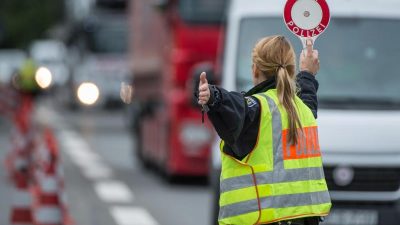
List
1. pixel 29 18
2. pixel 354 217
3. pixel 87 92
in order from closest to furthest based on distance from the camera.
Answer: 1. pixel 354 217
2. pixel 87 92
3. pixel 29 18

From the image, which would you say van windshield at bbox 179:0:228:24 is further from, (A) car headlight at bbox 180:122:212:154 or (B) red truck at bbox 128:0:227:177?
(A) car headlight at bbox 180:122:212:154

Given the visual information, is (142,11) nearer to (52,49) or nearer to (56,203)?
(56,203)

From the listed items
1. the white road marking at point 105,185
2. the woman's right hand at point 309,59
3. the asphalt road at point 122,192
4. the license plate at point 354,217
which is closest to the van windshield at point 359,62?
the license plate at point 354,217

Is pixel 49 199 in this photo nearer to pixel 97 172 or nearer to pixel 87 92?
pixel 97 172

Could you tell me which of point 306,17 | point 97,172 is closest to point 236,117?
point 306,17

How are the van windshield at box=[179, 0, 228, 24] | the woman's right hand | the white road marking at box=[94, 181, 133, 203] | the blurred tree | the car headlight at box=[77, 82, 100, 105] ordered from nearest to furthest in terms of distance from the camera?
1. the woman's right hand
2. the white road marking at box=[94, 181, 133, 203]
3. the van windshield at box=[179, 0, 228, 24]
4. the car headlight at box=[77, 82, 100, 105]
5. the blurred tree

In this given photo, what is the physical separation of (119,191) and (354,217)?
23.5 feet

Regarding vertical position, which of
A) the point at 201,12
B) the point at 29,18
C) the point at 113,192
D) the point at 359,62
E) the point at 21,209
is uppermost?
the point at 29,18

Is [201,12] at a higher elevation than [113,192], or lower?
higher

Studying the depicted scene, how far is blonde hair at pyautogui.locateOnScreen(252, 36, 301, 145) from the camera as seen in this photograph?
5.62m

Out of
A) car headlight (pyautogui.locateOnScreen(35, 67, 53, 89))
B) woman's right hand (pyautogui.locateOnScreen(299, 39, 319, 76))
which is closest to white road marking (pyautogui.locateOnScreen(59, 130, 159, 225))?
car headlight (pyautogui.locateOnScreen(35, 67, 53, 89))

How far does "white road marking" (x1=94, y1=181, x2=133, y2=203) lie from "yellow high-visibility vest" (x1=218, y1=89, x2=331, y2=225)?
32.2 ft

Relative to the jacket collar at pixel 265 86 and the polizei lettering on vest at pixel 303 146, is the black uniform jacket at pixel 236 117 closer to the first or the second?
the jacket collar at pixel 265 86

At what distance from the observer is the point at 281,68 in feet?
18.5
